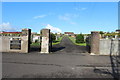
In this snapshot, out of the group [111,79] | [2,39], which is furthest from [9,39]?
[111,79]

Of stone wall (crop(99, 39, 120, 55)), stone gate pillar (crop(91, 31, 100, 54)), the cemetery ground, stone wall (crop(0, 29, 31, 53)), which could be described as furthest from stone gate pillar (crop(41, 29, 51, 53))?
stone wall (crop(99, 39, 120, 55))

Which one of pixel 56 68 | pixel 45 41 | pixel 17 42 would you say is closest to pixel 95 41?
pixel 45 41

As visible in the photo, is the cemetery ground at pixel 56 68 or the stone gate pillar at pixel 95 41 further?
the stone gate pillar at pixel 95 41

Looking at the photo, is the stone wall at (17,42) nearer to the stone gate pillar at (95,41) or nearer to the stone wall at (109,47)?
the stone gate pillar at (95,41)

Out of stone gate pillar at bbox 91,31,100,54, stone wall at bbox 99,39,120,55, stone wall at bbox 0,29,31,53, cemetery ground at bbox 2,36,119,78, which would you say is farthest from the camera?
stone wall at bbox 0,29,31,53

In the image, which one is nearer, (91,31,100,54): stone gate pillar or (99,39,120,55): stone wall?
(99,39,120,55): stone wall

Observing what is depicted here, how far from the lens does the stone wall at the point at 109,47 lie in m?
12.1

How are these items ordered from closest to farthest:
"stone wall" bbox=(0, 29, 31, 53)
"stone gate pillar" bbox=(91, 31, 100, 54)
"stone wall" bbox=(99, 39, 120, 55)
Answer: "stone wall" bbox=(99, 39, 120, 55) → "stone gate pillar" bbox=(91, 31, 100, 54) → "stone wall" bbox=(0, 29, 31, 53)

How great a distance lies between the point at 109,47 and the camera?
12133mm

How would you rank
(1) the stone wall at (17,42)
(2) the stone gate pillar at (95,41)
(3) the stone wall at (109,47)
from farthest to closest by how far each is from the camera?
(1) the stone wall at (17,42) < (2) the stone gate pillar at (95,41) < (3) the stone wall at (109,47)

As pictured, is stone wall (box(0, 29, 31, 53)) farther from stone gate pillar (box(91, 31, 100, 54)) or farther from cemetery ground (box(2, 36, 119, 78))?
stone gate pillar (box(91, 31, 100, 54))

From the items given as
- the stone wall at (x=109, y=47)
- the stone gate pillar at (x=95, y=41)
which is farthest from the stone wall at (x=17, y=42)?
the stone wall at (x=109, y=47)

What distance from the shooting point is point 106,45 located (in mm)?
12148

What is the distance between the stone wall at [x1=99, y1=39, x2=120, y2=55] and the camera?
12.1 m
